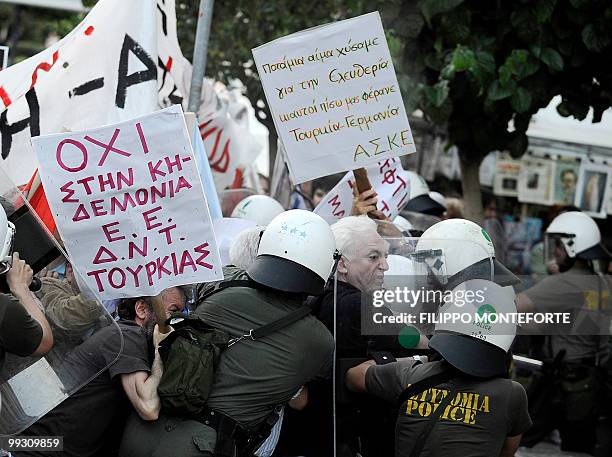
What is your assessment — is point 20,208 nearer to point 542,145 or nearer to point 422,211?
point 422,211

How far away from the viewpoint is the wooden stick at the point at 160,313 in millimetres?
4359

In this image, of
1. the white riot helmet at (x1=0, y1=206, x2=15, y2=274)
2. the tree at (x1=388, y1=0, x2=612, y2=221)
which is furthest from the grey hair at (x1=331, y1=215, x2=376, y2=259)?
the tree at (x1=388, y1=0, x2=612, y2=221)

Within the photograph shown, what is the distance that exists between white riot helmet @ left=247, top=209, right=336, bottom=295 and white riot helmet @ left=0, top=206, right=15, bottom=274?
3.32 feet

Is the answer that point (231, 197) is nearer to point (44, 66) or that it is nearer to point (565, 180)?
point (44, 66)

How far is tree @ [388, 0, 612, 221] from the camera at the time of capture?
274 inches

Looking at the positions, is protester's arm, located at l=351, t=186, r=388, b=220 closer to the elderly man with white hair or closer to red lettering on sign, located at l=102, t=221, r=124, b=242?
the elderly man with white hair

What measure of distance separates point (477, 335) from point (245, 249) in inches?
51.5

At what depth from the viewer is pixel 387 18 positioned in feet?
24.3

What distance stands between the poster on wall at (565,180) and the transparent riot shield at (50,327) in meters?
9.97

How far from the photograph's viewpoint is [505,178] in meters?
13.7

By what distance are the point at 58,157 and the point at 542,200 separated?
32.8 ft

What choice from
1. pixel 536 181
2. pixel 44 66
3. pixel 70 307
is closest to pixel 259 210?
pixel 44 66

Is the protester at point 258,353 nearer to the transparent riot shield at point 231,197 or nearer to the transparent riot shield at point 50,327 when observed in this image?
the transparent riot shield at point 50,327

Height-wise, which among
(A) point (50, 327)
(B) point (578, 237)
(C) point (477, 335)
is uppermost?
(A) point (50, 327)
